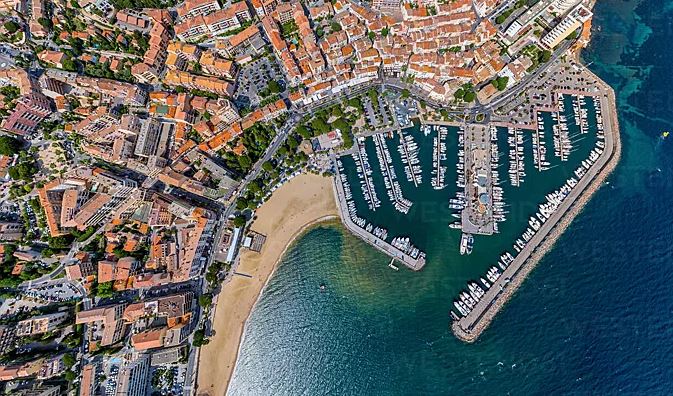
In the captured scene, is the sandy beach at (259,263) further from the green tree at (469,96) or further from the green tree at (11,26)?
the green tree at (11,26)

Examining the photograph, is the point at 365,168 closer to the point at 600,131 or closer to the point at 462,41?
the point at 462,41

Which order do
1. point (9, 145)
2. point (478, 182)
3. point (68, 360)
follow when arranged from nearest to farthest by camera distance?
point (68, 360) < point (478, 182) < point (9, 145)

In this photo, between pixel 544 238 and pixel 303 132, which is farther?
pixel 303 132

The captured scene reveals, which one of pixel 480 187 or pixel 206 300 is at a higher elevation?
pixel 480 187

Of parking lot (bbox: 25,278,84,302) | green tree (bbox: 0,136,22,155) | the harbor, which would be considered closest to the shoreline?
the harbor

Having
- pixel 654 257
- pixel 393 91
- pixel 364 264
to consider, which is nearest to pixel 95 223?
pixel 364 264

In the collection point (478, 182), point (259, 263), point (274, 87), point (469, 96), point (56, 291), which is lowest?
point (56, 291)

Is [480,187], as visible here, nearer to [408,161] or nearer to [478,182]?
[478,182]

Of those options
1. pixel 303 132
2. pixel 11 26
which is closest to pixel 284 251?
pixel 303 132
